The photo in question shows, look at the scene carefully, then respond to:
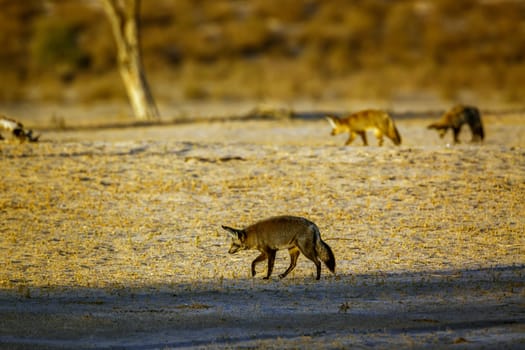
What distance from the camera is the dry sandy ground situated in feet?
30.3

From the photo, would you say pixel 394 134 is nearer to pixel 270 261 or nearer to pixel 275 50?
pixel 270 261

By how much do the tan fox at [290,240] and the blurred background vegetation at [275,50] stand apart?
23.6 m

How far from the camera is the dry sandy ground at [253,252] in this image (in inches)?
364

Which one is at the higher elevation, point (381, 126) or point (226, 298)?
point (381, 126)

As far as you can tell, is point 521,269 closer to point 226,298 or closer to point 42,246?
point 226,298

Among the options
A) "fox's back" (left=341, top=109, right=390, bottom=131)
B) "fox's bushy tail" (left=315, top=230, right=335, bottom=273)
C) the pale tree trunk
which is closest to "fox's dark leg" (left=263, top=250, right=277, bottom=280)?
"fox's bushy tail" (left=315, top=230, right=335, bottom=273)

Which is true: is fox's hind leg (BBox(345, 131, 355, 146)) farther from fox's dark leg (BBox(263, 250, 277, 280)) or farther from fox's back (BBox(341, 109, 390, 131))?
fox's dark leg (BBox(263, 250, 277, 280))

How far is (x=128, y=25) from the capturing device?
28531mm

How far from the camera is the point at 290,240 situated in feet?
36.5

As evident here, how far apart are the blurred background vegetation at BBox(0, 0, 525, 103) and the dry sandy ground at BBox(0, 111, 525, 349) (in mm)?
16241

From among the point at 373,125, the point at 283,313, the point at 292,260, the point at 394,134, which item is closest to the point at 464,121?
the point at 394,134

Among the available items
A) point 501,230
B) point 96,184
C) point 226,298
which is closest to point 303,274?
point 226,298

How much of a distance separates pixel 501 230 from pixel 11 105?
25.6 m

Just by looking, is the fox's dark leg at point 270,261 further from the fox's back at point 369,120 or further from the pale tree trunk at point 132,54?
the pale tree trunk at point 132,54
